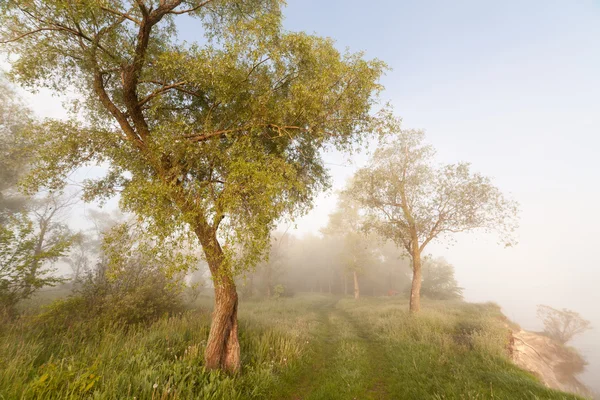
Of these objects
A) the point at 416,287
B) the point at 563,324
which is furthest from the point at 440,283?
the point at 416,287

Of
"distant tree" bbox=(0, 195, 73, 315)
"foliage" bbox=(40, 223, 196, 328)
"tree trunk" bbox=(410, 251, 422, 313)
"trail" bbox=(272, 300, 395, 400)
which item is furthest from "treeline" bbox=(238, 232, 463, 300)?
"distant tree" bbox=(0, 195, 73, 315)

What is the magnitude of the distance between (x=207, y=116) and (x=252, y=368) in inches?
362

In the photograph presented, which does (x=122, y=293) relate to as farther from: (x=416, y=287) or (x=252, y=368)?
(x=416, y=287)

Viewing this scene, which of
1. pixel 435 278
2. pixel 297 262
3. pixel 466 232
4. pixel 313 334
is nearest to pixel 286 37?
pixel 313 334

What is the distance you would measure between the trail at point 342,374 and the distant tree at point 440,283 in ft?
112

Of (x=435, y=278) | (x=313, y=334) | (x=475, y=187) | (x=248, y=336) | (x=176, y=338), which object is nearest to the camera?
(x=176, y=338)

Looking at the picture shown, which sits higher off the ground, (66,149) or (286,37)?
(286,37)

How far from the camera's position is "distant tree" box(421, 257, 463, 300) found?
38075 mm

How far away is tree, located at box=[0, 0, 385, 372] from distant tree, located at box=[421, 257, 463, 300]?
40.2m

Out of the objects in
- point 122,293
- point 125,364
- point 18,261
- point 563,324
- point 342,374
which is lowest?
point 563,324

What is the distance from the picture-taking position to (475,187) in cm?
1705

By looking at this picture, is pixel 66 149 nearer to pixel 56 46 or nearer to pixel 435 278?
pixel 56 46

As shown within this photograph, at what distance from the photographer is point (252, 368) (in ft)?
23.9

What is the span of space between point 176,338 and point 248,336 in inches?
118
